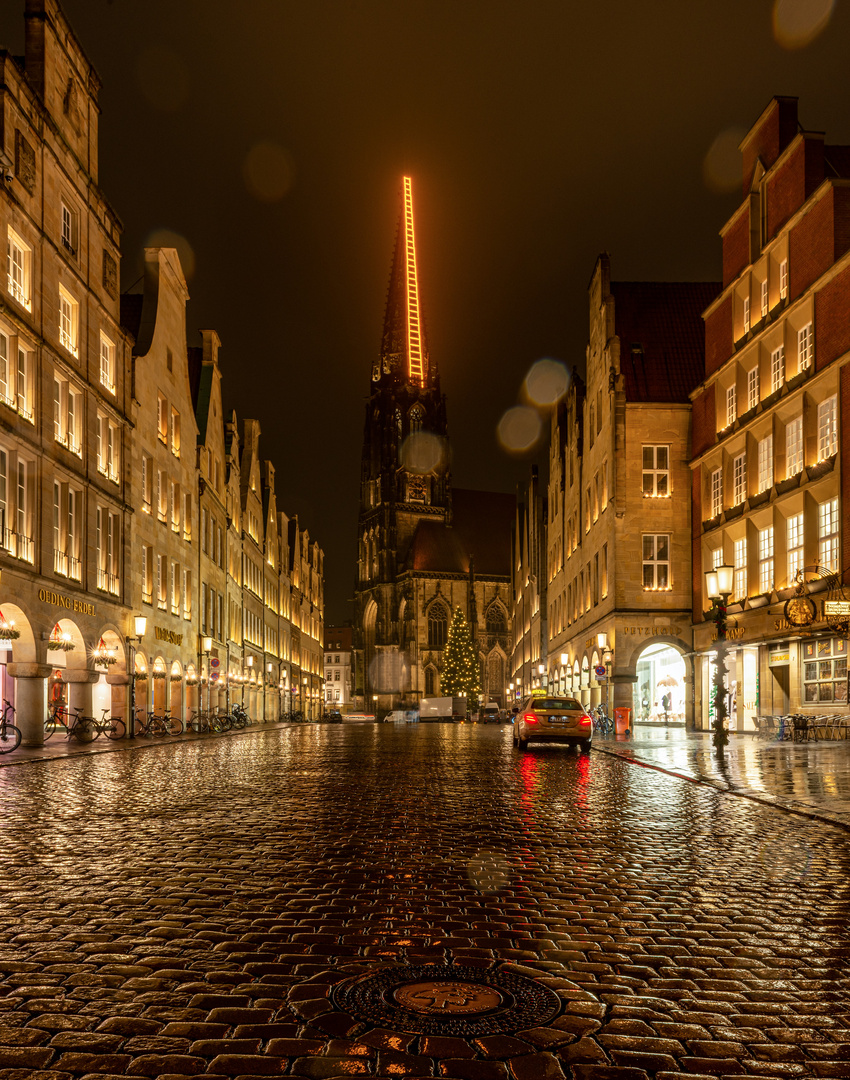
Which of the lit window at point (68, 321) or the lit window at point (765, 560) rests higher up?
the lit window at point (68, 321)

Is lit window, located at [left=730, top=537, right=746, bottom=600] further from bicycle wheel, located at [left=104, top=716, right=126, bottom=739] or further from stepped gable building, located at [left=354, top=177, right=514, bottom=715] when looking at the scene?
stepped gable building, located at [left=354, top=177, right=514, bottom=715]

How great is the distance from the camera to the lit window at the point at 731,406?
36.7m

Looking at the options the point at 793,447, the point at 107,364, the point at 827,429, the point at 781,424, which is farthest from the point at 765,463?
the point at 107,364

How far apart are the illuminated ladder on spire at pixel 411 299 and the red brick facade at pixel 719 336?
305ft

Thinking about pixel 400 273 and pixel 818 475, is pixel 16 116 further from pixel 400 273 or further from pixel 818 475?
pixel 400 273

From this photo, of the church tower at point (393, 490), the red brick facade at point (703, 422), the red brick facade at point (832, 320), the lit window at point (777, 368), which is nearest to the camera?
the red brick facade at point (832, 320)

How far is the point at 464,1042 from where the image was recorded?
4.10 m

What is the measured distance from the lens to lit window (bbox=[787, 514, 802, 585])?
30391 mm

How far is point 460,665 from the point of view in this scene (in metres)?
117

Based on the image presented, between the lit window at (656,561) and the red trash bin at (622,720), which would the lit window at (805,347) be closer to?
the red trash bin at (622,720)

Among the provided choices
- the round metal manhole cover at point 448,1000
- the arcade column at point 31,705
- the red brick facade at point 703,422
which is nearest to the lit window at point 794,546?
the red brick facade at point 703,422

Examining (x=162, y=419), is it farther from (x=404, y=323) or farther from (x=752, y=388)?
(x=404, y=323)

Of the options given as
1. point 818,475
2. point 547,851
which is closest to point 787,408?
point 818,475

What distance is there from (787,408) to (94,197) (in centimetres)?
2159
